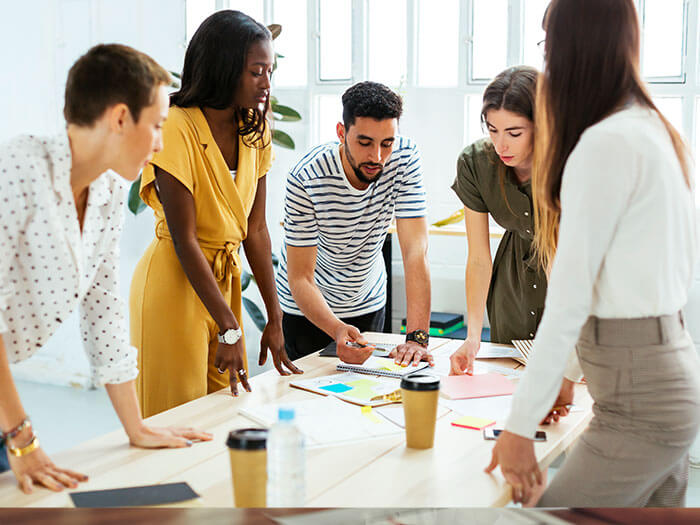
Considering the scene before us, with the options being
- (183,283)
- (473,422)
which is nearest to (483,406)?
(473,422)

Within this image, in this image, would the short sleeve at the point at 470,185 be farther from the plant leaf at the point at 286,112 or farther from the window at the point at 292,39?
the window at the point at 292,39

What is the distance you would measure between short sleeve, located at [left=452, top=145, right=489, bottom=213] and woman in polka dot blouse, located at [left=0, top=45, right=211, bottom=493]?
3.63 ft

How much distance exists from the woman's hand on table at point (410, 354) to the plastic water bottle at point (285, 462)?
0.89 metres

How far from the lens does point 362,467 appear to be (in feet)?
4.11

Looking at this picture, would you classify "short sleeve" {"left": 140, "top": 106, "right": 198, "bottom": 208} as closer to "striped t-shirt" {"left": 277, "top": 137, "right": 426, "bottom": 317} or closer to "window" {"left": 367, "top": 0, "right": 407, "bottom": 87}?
"striped t-shirt" {"left": 277, "top": 137, "right": 426, "bottom": 317}

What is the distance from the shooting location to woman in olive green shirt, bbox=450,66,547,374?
1.86 metres

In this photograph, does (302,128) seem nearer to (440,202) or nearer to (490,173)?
(440,202)

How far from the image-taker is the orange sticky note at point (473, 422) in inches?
57.5

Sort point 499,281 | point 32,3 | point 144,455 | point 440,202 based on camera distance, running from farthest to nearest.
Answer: point 32,3 < point 440,202 < point 499,281 < point 144,455

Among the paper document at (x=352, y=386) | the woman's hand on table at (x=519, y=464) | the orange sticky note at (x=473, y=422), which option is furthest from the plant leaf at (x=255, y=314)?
the woman's hand on table at (x=519, y=464)

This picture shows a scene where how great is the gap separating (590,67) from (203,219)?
105cm

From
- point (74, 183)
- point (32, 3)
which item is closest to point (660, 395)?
point (74, 183)

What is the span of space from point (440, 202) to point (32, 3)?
2.74 m

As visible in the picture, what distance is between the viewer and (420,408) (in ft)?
4.32
